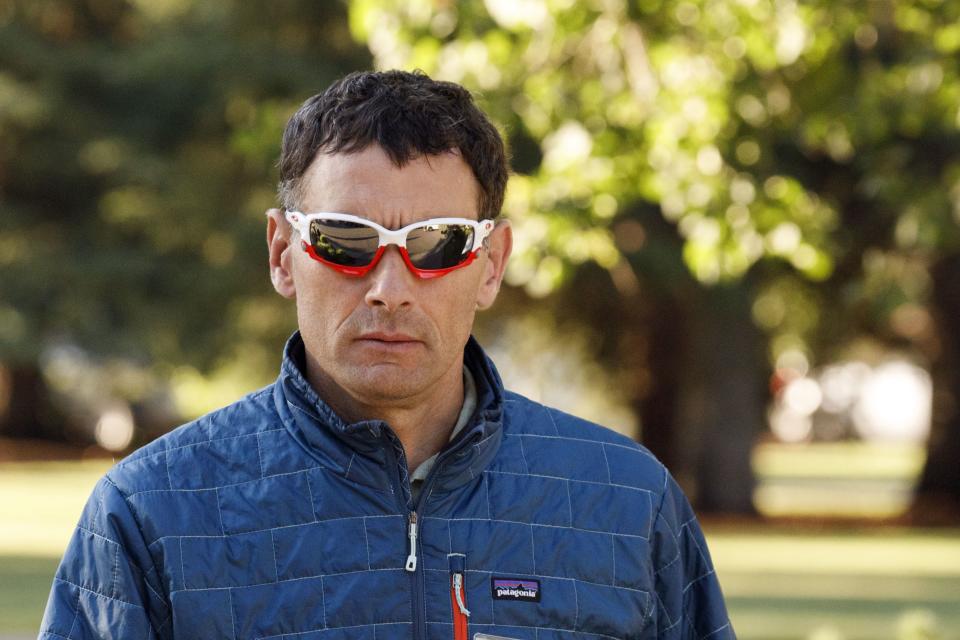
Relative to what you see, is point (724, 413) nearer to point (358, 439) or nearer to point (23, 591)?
point (23, 591)

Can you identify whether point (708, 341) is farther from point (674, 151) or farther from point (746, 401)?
point (674, 151)

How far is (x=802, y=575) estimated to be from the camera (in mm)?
17078

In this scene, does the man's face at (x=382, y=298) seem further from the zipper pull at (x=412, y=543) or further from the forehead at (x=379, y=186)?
the zipper pull at (x=412, y=543)

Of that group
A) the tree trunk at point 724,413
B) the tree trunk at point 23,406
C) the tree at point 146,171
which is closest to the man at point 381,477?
the tree at point 146,171

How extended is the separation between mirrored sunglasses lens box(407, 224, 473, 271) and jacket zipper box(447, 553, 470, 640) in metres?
0.48

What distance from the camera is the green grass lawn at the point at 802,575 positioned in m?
13.5

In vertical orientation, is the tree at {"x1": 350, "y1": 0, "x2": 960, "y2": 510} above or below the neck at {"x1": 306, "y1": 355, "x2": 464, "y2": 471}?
above

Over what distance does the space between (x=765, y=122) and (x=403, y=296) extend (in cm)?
618

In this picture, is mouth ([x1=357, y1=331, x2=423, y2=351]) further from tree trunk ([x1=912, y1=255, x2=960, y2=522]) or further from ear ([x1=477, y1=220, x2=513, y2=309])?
tree trunk ([x1=912, y1=255, x2=960, y2=522])

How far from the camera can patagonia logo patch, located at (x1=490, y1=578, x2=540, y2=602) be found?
2787mm

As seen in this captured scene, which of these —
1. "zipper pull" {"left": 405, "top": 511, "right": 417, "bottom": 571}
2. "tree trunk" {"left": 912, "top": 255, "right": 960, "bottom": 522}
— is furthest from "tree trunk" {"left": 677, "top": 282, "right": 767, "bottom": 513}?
"zipper pull" {"left": 405, "top": 511, "right": 417, "bottom": 571}

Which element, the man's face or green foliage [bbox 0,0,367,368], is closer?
the man's face

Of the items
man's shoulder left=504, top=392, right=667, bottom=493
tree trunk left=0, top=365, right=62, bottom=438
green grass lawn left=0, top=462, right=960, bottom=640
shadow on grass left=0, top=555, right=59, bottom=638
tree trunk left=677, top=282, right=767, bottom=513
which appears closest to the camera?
man's shoulder left=504, top=392, right=667, bottom=493

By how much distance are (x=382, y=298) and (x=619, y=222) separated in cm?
1856
